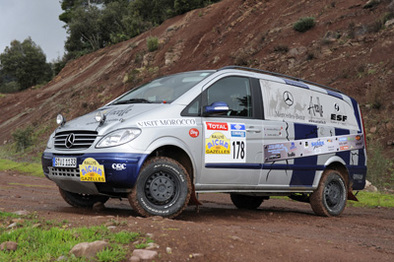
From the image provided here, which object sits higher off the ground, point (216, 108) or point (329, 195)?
point (216, 108)

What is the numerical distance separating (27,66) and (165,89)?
6325 centimetres

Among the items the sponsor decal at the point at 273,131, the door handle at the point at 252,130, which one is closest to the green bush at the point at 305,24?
the sponsor decal at the point at 273,131

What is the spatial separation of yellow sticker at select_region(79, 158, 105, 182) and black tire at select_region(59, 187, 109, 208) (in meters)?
A: 1.38

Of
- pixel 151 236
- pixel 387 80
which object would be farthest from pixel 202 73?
pixel 387 80

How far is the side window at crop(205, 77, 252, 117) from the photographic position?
6.36m

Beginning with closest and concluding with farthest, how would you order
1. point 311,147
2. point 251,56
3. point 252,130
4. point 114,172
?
point 114,172, point 252,130, point 311,147, point 251,56

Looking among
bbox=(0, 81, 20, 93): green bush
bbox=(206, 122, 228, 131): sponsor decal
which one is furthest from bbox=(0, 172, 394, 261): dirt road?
bbox=(0, 81, 20, 93): green bush

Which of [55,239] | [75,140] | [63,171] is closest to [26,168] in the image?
[63,171]

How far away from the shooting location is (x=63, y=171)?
5805mm

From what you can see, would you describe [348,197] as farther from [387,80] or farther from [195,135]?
[387,80]

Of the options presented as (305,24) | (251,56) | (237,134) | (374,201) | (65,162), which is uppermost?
(305,24)

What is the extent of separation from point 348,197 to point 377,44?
15.7 m

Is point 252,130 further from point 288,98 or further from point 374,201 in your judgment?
point 374,201

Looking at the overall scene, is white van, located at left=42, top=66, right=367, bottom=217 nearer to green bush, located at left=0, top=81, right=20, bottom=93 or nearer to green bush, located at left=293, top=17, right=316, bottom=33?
green bush, located at left=293, top=17, right=316, bottom=33
